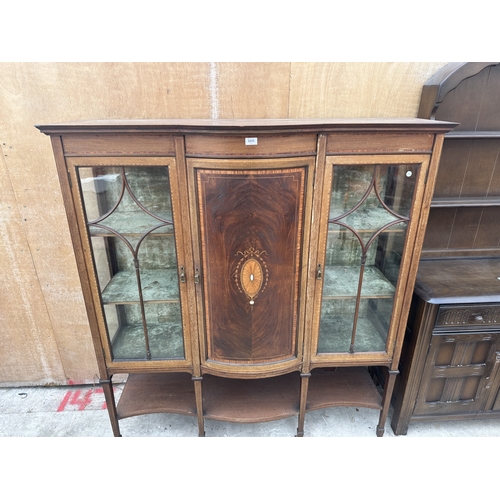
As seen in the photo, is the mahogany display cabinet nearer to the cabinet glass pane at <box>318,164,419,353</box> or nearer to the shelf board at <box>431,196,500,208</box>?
the cabinet glass pane at <box>318,164,419,353</box>

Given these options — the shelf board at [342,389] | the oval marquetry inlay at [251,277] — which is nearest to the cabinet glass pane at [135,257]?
the oval marquetry inlay at [251,277]

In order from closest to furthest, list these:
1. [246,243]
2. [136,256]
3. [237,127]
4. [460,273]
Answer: [237,127] < [246,243] < [136,256] < [460,273]

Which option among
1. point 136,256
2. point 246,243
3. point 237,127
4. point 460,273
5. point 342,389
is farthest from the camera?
point 342,389

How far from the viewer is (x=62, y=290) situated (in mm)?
1738

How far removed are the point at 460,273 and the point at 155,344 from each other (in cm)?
144

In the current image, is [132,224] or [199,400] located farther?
[199,400]

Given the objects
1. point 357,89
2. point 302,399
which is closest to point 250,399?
point 302,399

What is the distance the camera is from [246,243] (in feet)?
3.84

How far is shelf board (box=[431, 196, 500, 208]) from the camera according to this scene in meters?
1.49

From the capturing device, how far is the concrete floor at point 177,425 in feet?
5.34

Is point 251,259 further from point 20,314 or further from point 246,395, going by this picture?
point 20,314

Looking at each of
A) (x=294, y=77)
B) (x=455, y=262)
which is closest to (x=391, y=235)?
(x=455, y=262)

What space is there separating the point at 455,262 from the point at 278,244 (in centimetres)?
103

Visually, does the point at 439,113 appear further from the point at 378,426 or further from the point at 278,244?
the point at 378,426
